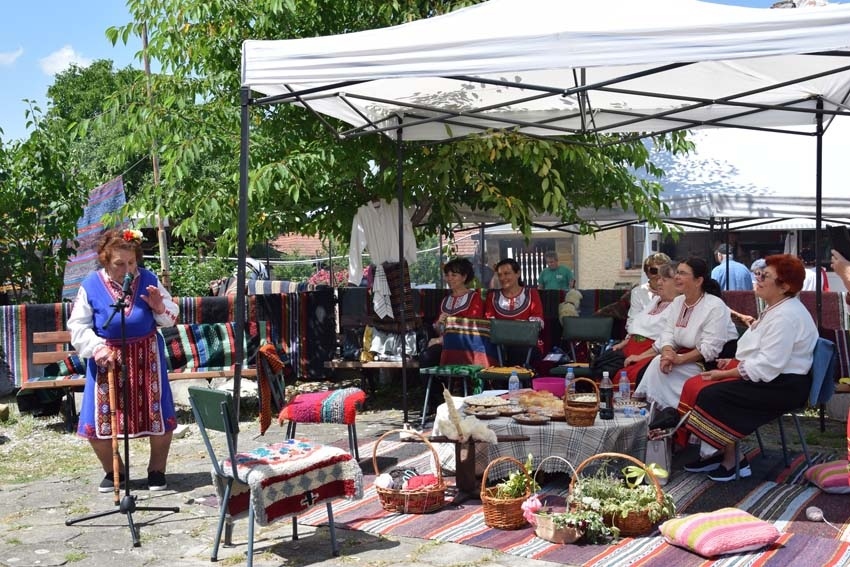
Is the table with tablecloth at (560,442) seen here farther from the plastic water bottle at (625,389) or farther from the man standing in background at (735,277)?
the man standing in background at (735,277)

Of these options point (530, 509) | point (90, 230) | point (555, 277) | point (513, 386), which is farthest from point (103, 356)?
point (555, 277)

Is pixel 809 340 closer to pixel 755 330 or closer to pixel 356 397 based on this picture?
pixel 755 330

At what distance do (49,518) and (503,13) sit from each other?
4096mm

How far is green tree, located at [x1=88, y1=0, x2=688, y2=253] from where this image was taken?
27.8 ft

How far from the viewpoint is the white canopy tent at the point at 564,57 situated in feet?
15.3

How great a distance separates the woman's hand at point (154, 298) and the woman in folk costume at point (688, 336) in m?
3.33

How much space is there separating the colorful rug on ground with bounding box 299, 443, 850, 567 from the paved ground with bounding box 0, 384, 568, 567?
0.16 metres

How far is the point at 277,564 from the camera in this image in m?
4.68

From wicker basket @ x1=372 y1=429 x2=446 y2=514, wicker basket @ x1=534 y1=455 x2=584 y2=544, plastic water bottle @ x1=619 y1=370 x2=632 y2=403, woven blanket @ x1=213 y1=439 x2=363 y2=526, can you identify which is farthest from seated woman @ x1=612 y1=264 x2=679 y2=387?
woven blanket @ x1=213 y1=439 x2=363 y2=526

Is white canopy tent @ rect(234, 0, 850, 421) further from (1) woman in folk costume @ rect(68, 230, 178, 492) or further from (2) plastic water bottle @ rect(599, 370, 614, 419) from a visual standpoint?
(2) plastic water bottle @ rect(599, 370, 614, 419)

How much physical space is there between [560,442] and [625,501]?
83 centimetres

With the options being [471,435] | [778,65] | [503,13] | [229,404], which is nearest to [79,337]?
[229,404]

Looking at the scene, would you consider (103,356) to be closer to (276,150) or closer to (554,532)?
(554,532)

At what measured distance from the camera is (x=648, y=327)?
7.66 m
